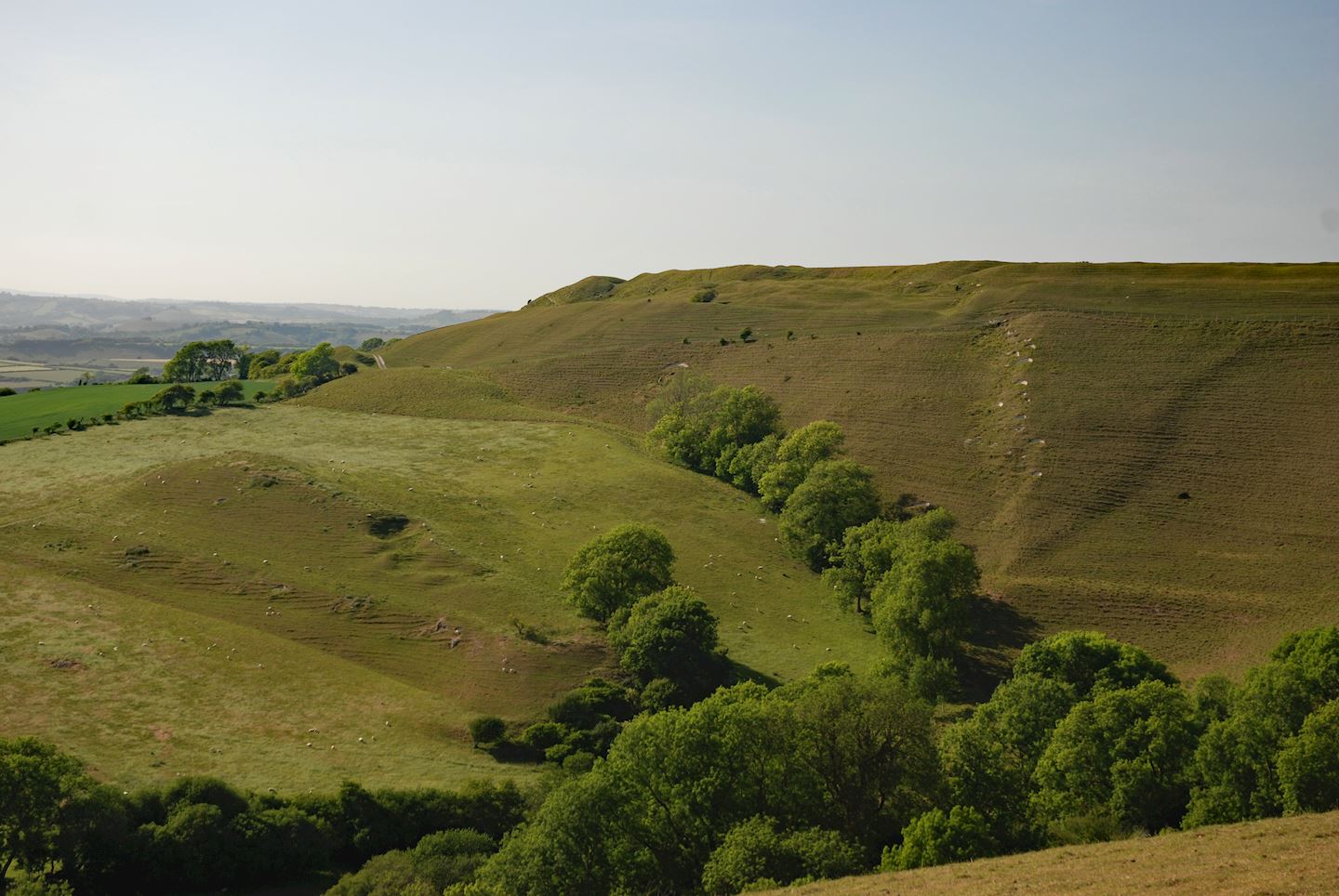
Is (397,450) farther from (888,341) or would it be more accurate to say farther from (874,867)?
(874,867)

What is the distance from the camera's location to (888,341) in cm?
10756

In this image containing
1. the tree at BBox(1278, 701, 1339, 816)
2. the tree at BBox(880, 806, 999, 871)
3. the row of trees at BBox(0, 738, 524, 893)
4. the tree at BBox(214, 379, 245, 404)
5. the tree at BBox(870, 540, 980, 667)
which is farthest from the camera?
the tree at BBox(214, 379, 245, 404)

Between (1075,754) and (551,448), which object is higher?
(551,448)

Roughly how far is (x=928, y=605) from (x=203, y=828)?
131 feet

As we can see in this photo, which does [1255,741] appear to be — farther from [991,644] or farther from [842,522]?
[842,522]

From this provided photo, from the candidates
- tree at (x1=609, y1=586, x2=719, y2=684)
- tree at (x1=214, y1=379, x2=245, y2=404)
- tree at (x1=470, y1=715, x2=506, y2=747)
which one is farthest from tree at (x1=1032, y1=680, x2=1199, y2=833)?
tree at (x1=214, y1=379, x2=245, y2=404)

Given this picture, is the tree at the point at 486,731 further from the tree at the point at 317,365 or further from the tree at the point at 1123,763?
the tree at the point at 317,365

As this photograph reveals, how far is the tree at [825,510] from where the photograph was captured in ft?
238

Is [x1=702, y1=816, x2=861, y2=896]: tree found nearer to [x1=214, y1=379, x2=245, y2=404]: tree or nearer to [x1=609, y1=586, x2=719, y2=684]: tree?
[x1=609, y1=586, x2=719, y2=684]: tree

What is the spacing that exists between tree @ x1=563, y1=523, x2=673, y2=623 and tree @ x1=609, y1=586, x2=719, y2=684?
351cm

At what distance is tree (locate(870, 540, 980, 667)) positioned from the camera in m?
56.3

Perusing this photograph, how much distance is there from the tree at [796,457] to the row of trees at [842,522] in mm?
98

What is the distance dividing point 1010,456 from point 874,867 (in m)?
56.1

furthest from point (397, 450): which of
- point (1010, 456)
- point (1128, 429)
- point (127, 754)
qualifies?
point (1128, 429)
